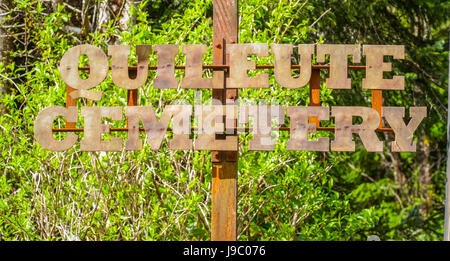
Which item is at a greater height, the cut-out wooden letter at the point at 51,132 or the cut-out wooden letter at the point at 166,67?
the cut-out wooden letter at the point at 166,67

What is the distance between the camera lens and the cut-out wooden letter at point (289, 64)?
3.56 m

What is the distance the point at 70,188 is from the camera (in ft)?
14.8

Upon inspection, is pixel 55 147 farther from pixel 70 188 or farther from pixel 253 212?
pixel 253 212

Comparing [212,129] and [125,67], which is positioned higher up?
[125,67]

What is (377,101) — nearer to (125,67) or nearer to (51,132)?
(125,67)

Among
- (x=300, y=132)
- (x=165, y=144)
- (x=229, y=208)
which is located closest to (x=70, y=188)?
(x=165, y=144)

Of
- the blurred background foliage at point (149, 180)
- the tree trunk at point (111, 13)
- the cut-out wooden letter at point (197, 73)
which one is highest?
the tree trunk at point (111, 13)

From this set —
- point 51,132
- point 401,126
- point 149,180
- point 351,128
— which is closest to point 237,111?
point 351,128

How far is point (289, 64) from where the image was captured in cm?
356

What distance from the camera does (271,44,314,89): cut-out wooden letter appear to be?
3557mm

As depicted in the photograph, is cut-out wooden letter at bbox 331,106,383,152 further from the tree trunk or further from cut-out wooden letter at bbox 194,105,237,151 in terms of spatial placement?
the tree trunk

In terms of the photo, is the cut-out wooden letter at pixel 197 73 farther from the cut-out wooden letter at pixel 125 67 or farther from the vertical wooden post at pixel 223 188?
the cut-out wooden letter at pixel 125 67

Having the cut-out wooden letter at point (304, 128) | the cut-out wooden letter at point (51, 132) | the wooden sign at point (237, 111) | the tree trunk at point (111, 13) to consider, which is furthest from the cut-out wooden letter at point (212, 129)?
the tree trunk at point (111, 13)
